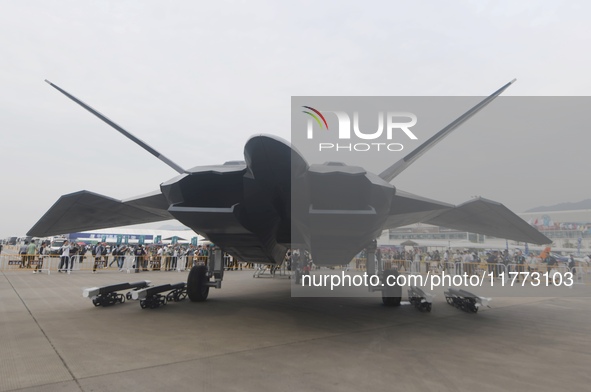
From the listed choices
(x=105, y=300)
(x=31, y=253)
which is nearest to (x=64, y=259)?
(x=31, y=253)

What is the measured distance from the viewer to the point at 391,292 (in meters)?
7.53

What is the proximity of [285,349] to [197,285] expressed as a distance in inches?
165

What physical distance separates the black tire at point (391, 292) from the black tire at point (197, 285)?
4.16 m

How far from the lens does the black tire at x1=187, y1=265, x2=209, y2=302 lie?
7.68m

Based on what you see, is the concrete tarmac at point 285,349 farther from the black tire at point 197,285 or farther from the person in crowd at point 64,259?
the person in crowd at point 64,259

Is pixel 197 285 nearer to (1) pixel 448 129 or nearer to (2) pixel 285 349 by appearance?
(2) pixel 285 349

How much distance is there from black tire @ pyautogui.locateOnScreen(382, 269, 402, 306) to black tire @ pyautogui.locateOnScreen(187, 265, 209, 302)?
4.16 metres

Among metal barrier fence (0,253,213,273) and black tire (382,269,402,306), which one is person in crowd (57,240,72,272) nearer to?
metal barrier fence (0,253,213,273)

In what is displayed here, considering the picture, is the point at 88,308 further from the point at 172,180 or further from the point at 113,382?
the point at 113,382

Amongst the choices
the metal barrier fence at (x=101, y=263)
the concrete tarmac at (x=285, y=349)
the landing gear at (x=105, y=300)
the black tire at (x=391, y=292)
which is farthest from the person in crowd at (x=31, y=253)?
the black tire at (x=391, y=292)

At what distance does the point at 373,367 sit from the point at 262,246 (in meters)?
3.35

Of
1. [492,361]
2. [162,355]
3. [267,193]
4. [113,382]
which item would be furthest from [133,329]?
[492,361]

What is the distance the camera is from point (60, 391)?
2742 millimetres

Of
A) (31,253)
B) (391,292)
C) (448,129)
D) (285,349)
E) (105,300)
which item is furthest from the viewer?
(31,253)
